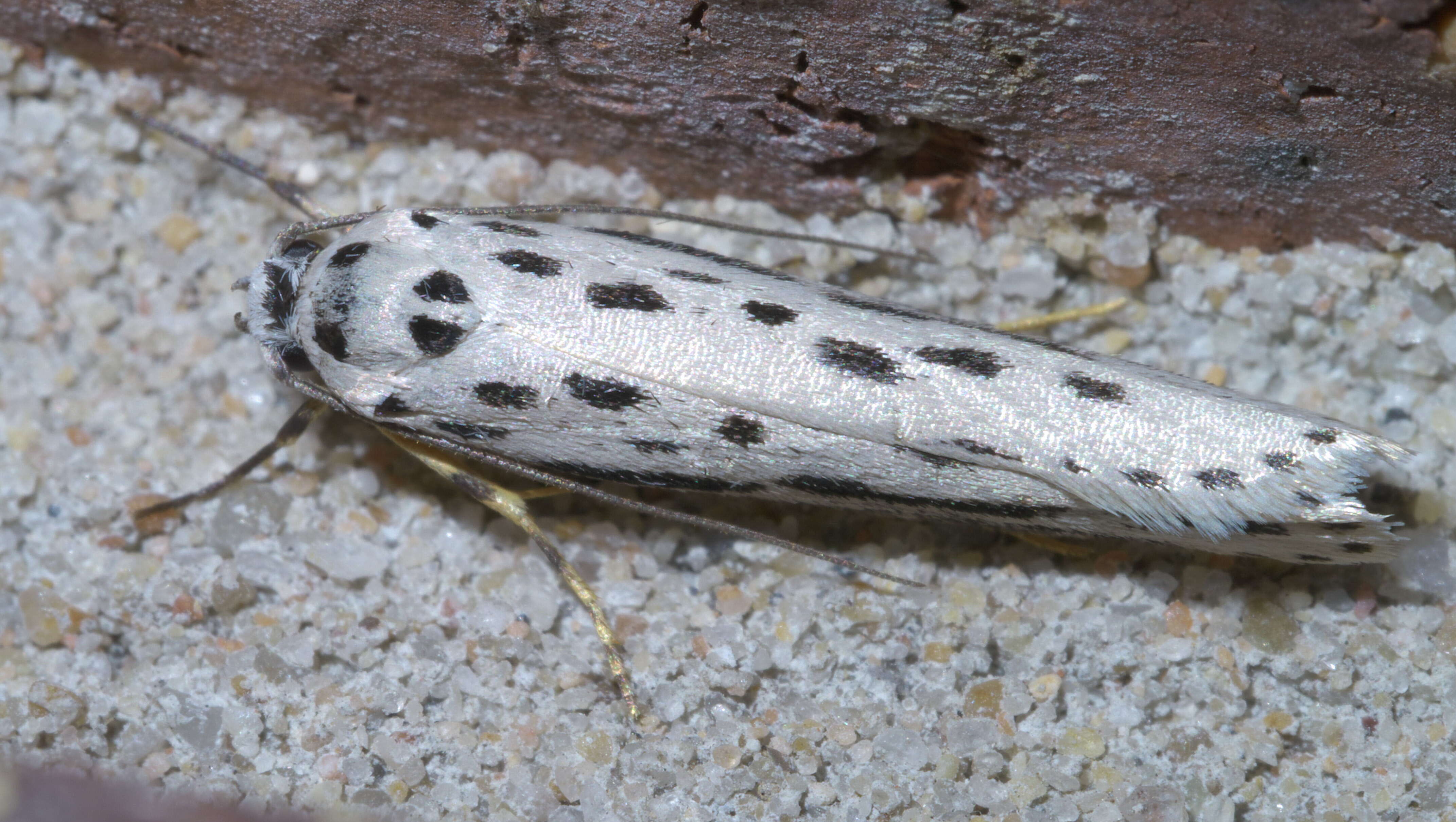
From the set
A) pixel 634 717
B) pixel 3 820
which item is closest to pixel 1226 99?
pixel 634 717

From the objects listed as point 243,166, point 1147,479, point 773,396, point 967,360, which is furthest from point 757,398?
point 243,166

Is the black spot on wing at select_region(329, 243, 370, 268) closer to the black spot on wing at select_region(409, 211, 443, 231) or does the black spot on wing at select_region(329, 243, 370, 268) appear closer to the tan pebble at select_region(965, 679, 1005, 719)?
the black spot on wing at select_region(409, 211, 443, 231)

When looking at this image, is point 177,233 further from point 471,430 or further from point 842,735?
point 842,735

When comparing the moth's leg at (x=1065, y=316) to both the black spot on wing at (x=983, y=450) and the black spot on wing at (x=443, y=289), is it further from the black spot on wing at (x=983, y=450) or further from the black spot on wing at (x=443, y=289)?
the black spot on wing at (x=443, y=289)

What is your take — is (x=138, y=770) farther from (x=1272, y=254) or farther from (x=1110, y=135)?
(x=1272, y=254)

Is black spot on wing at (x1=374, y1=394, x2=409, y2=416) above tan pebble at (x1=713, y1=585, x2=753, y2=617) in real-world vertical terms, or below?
above

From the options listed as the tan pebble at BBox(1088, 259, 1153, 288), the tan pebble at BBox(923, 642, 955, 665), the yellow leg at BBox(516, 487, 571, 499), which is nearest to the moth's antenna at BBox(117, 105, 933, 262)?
the tan pebble at BBox(1088, 259, 1153, 288)
